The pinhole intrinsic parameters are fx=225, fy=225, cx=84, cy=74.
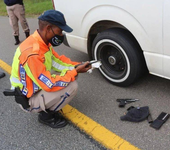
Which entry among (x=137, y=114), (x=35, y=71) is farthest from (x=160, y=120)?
(x=35, y=71)

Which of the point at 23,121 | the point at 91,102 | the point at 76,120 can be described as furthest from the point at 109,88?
Answer: the point at 23,121

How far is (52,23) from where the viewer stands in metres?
2.18

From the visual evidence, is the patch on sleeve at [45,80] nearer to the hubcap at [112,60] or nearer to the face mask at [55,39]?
the face mask at [55,39]

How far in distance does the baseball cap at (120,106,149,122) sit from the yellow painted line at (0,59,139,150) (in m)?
0.26

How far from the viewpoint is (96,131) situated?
2.36 metres

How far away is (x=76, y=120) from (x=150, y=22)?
1.32m

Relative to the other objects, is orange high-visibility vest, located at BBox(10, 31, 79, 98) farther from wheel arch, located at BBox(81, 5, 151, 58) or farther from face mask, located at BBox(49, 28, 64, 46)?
wheel arch, located at BBox(81, 5, 151, 58)

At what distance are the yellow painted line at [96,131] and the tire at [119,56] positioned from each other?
73 centimetres

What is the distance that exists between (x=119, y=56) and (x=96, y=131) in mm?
1061

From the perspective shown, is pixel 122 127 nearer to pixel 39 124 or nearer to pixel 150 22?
pixel 39 124

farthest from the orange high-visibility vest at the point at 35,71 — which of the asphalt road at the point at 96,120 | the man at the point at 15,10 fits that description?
the man at the point at 15,10

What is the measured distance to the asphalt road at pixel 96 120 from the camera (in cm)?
222

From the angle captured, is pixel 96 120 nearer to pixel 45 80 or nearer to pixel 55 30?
pixel 45 80

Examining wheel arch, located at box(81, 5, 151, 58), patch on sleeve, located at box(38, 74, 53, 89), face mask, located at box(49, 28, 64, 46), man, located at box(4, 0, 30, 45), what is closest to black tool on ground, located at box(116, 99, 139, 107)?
wheel arch, located at box(81, 5, 151, 58)
